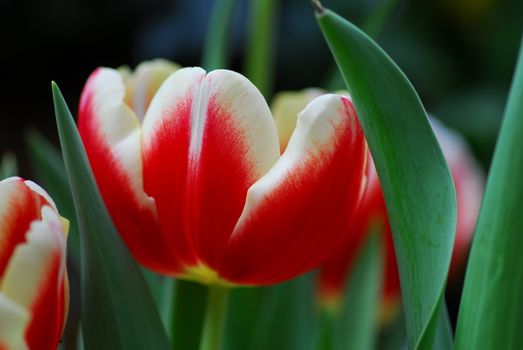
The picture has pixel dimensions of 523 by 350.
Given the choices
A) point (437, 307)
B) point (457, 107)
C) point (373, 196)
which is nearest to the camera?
point (437, 307)

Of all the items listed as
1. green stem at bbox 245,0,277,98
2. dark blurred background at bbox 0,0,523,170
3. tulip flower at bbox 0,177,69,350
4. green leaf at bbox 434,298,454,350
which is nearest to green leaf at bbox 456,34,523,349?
green leaf at bbox 434,298,454,350

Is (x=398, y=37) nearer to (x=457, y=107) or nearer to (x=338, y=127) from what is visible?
(x=457, y=107)

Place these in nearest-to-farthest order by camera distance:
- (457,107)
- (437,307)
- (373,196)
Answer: (437,307), (373,196), (457,107)

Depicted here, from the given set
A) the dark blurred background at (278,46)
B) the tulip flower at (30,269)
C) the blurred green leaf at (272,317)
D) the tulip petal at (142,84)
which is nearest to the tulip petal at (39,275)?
the tulip flower at (30,269)

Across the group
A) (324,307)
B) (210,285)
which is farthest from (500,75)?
(210,285)

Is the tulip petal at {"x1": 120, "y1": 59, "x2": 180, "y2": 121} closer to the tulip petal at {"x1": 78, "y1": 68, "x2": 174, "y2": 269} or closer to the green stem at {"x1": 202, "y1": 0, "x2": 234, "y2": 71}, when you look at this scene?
the tulip petal at {"x1": 78, "y1": 68, "x2": 174, "y2": 269}

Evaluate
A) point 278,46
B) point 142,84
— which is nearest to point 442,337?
point 142,84

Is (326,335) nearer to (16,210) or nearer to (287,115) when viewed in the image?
(287,115)
